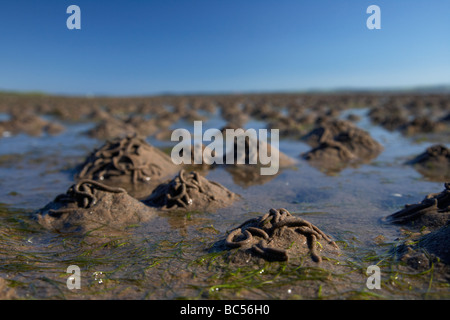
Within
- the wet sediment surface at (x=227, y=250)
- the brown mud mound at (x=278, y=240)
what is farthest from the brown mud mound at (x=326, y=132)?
the brown mud mound at (x=278, y=240)

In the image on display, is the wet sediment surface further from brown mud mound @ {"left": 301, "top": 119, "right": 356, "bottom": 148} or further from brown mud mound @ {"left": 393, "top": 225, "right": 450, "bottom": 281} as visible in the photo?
brown mud mound @ {"left": 301, "top": 119, "right": 356, "bottom": 148}

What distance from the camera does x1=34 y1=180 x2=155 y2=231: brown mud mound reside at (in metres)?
5.66

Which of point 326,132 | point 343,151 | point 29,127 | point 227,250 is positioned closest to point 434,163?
point 343,151

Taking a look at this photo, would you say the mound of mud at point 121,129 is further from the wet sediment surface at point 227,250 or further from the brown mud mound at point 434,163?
the brown mud mound at point 434,163

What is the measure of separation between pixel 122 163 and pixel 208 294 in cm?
635

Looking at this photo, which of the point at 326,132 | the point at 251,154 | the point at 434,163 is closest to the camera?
the point at 434,163

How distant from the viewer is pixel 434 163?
32.9ft

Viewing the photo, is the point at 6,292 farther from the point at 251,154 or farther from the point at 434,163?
the point at 434,163

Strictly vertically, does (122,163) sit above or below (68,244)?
above

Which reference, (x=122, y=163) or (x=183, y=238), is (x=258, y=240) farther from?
(x=122, y=163)

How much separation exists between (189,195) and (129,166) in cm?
297

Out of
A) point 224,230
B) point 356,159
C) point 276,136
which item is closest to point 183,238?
point 224,230
